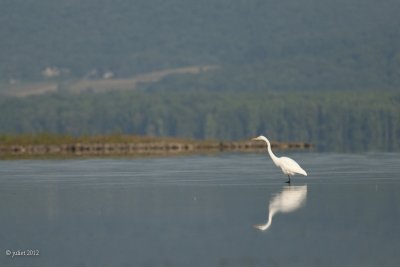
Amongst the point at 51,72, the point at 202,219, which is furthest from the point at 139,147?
the point at 51,72

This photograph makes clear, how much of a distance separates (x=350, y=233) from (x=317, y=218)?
2.03 m

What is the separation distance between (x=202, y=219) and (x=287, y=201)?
318 centimetres

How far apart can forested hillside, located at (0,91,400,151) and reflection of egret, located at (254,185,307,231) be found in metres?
63.4

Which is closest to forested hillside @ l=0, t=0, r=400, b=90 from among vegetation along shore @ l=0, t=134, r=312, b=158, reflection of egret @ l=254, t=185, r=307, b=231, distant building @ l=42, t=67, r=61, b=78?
distant building @ l=42, t=67, r=61, b=78

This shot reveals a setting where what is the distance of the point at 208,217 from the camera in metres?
22.7

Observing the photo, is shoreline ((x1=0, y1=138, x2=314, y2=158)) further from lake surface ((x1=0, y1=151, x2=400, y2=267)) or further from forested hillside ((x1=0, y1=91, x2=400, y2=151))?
forested hillside ((x1=0, y1=91, x2=400, y2=151))

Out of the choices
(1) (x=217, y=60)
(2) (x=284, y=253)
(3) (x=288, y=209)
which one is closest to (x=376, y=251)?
(2) (x=284, y=253)

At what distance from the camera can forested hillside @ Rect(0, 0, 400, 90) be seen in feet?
475

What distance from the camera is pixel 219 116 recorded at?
104 meters

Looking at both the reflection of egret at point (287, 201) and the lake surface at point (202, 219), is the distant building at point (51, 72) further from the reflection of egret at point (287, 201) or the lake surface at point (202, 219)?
the reflection of egret at point (287, 201)

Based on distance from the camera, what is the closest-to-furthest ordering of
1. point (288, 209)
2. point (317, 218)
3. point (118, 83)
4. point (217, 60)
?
point (317, 218), point (288, 209), point (118, 83), point (217, 60)

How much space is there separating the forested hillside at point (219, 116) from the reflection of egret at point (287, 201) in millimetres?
63376

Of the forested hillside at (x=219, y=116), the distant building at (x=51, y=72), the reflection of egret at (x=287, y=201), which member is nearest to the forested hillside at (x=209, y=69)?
the forested hillside at (x=219, y=116)

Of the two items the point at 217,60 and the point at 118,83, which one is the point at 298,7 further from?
the point at 118,83
